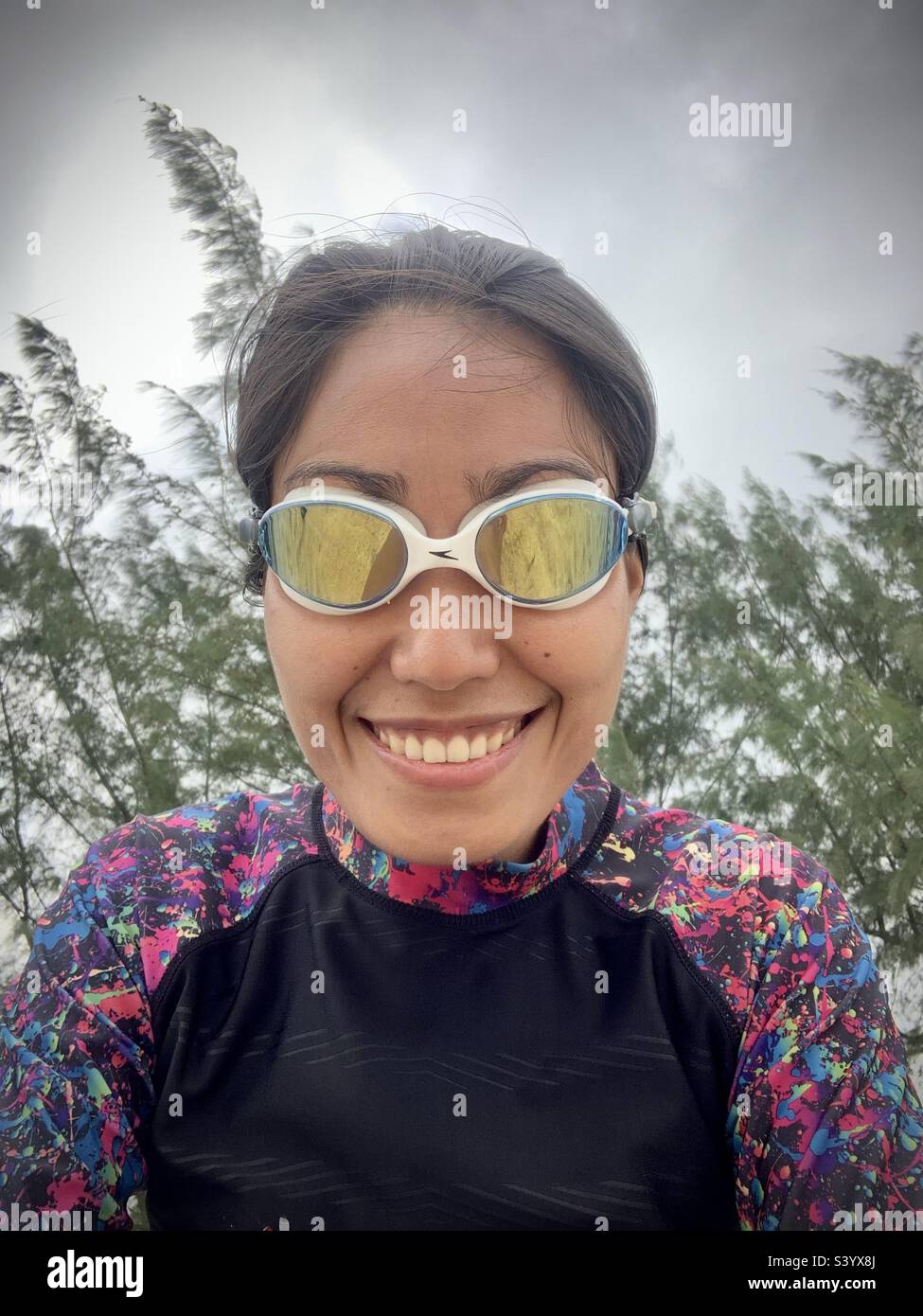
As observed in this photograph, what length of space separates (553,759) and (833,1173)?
48 centimetres

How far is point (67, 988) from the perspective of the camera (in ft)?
3.06

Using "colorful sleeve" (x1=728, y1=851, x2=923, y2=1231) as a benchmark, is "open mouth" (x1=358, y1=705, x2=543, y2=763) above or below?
above

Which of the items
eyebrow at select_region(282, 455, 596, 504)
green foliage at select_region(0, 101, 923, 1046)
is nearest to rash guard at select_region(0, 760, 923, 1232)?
eyebrow at select_region(282, 455, 596, 504)

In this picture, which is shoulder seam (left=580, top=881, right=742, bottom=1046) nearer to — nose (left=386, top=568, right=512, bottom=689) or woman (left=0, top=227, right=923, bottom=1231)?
woman (left=0, top=227, right=923, bottom=1231)

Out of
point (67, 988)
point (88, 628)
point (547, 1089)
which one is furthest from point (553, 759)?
point (88, 628)

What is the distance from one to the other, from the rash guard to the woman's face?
138 mm

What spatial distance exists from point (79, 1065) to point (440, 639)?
588 mm

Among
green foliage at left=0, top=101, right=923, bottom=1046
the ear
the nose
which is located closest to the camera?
the nose

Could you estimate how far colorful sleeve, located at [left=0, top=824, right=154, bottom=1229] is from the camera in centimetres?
87

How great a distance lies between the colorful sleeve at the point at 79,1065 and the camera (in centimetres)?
87

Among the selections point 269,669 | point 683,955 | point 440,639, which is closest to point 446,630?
point 440,639

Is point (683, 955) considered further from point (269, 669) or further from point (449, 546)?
point (269, 669)

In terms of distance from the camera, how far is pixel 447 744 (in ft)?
2.94
